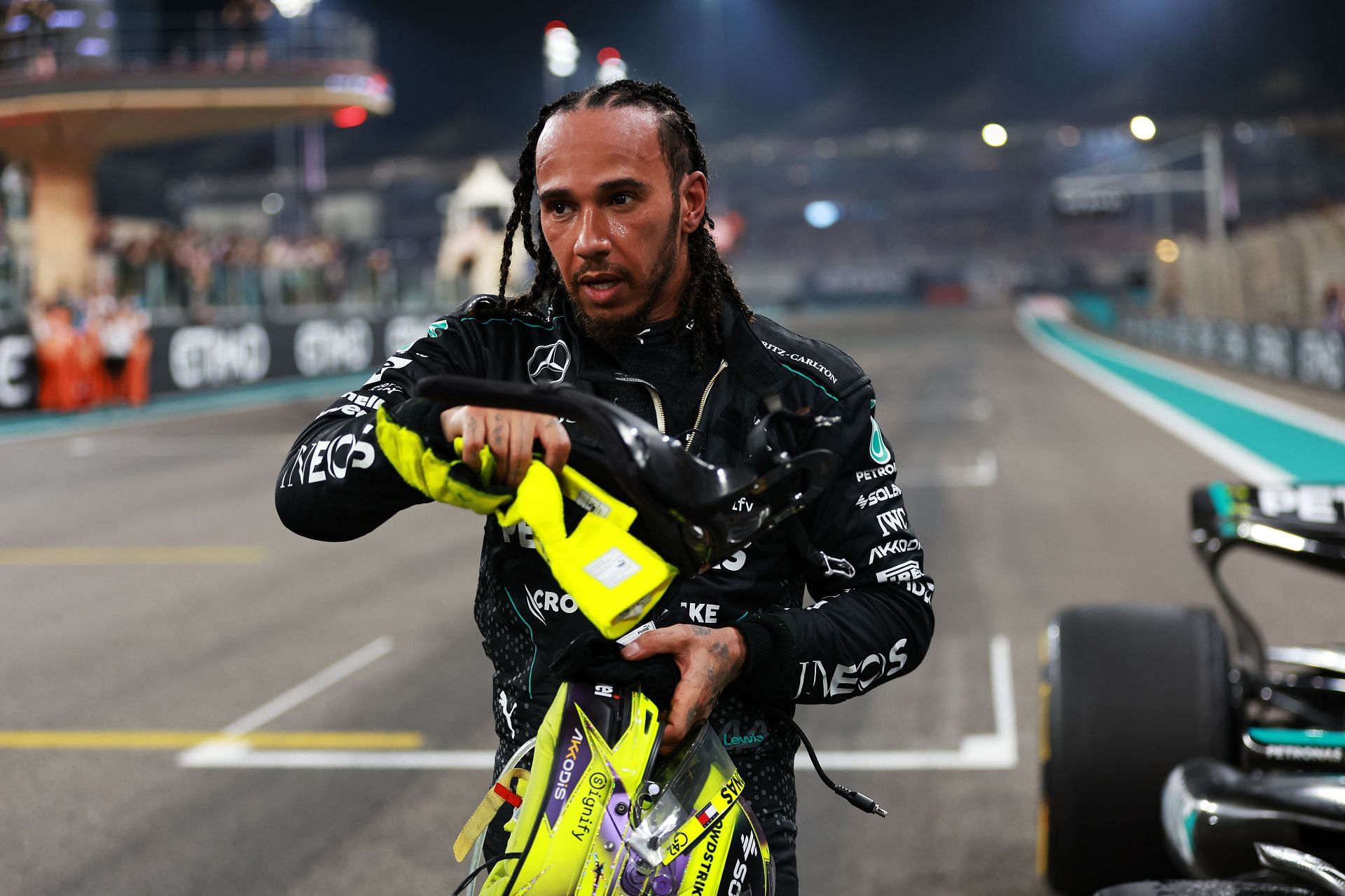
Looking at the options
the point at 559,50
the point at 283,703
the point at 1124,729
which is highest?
the point at 559,50

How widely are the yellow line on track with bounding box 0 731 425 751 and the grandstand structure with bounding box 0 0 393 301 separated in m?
24.2

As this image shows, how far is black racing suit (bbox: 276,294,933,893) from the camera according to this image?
83.0 inches

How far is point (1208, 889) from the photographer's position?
2.31 meters

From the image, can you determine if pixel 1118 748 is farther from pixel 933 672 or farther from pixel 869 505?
pixel 933 672

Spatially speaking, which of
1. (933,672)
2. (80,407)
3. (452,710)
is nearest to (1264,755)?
(933,672)

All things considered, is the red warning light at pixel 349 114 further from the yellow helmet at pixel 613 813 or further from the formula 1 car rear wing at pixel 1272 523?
the yellow helmet at pixel 613 813

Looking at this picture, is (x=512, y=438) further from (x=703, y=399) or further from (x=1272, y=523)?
(x=1272, y=523)

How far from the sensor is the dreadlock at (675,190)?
7.02ft

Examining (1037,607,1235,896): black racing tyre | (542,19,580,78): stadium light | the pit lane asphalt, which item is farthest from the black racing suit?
(542,19,580,78): stadium light

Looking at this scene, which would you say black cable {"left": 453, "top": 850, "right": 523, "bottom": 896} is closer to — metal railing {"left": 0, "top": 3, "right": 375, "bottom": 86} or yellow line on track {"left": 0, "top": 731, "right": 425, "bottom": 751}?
yellow line on track {"left": 0, "top": 731, "right": 425, "bottom": 751}

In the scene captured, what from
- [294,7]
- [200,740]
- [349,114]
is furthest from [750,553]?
[294,7]

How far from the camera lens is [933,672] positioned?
23.3ft

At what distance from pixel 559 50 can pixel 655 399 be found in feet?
128

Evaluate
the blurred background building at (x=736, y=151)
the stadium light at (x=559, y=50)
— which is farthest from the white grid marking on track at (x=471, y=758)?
the stadium light at (x=559, y=50)
